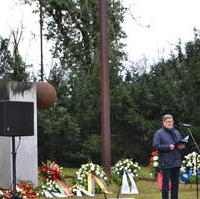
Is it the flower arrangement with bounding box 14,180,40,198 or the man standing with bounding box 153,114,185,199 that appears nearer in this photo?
the man standing with bounding box 153,114,185,199

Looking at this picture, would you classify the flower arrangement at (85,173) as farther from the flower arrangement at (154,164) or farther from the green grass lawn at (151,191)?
the flower arrangement at (154,164)

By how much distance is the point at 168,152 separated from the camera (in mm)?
8680

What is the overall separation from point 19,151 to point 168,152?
3545 millimetres

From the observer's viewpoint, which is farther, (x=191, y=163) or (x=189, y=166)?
(x=189, y=166)

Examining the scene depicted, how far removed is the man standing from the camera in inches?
340

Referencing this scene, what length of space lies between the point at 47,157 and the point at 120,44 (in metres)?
6.52

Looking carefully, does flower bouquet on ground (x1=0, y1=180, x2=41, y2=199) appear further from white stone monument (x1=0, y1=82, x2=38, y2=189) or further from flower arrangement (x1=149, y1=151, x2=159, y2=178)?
flower arrangement (x1=149, y1=151, x2=159, y2=178)

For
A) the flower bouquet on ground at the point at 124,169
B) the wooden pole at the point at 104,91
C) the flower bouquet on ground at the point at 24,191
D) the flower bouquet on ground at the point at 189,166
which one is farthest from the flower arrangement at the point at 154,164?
the flower bouquet on ground at the point at 24,191

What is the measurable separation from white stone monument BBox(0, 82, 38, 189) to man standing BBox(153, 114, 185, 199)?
10.6 ft

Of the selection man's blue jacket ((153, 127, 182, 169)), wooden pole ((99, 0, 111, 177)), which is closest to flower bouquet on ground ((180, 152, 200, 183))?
wooden pole ((99, 0, 111, 177))

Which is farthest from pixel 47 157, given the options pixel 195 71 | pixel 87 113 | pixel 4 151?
pixel 4 151

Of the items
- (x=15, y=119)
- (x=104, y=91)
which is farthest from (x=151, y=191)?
(x=15, y=119)

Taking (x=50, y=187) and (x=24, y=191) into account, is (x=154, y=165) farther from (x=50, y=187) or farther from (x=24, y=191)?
(x=24, y=191)

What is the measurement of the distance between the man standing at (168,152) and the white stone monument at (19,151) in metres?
3.23
